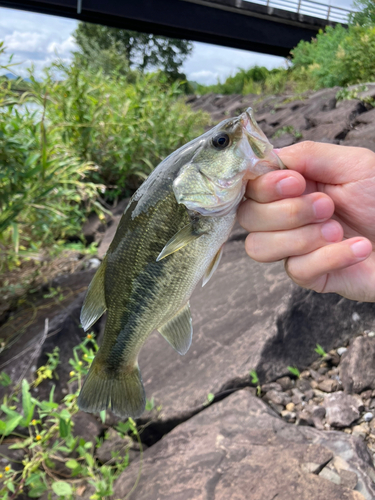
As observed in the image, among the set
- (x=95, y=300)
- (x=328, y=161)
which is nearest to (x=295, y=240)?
(x=328, y=161)

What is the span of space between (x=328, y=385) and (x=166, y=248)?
1989 mm

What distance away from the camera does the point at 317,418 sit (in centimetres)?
232

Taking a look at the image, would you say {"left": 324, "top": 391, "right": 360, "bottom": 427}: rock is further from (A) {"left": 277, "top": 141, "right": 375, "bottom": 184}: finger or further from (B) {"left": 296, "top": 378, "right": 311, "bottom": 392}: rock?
(A) {"left": 277, "top": 141, "right": 375, "bottom": 184}: finger

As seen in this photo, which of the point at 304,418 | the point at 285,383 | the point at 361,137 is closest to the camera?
the point at 304,418

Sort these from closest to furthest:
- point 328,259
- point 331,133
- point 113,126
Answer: point 328,259
point 331,133
point 113,126

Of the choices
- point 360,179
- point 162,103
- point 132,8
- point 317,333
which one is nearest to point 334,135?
point 162,103

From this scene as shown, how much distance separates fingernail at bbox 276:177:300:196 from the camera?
1.33 metres

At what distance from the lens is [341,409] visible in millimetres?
2303

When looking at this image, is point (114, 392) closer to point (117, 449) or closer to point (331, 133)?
point (117, 449)

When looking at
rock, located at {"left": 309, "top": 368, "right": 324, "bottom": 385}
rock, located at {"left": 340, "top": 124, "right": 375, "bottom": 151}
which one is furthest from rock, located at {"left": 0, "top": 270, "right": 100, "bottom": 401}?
rock, located at {"left": 340, "top": 124, "right": 375, "bottom": 151}

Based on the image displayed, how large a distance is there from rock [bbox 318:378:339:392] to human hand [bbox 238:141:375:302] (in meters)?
1.06

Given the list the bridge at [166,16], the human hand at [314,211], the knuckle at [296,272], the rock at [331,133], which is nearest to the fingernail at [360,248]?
the human hand at [314,211]

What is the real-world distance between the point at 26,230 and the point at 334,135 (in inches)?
193

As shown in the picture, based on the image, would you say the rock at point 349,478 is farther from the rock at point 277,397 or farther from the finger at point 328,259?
the finger at point 328,259
